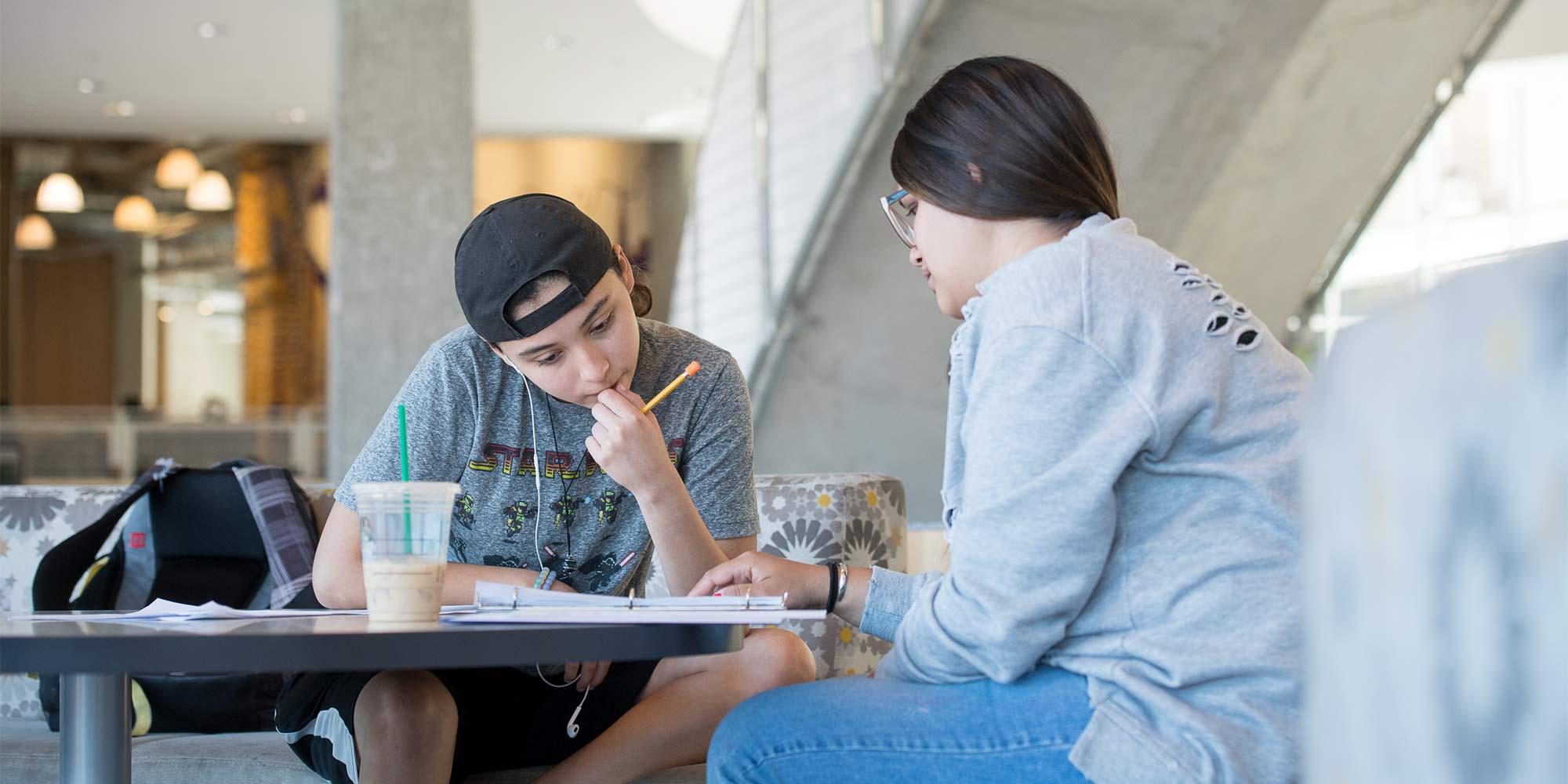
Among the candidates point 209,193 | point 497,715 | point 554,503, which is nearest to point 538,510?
point 554,503

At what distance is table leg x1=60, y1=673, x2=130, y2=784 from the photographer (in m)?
1.27

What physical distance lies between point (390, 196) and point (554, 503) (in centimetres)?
294

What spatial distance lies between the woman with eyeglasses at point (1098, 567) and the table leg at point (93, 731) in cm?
59

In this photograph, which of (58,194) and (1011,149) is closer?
(1011,149)

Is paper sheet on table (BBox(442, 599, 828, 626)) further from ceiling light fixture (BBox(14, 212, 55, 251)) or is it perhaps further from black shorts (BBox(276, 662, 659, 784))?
ceiling light fixture (BBox(14, 212, 55, 251))

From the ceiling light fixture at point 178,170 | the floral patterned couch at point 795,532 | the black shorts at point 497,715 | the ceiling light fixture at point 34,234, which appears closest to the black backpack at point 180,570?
the floral patterned couch at point 795,532

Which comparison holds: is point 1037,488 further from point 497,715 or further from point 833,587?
point 497,715

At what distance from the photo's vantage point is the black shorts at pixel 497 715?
1526mm

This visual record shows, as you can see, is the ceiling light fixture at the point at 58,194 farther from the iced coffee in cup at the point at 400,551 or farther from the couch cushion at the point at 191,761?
the iced coffee in cup at the point at 400,551

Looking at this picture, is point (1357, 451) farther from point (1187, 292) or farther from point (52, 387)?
point (52, 387)

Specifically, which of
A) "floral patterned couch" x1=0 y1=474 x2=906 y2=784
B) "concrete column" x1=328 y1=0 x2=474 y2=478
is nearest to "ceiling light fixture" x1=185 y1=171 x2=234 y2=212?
"concrete column" x1=328 y1=0 x2=474 y2=478

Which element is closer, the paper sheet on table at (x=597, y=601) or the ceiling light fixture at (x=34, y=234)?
the paper sheet on table at (x=597, y=601)

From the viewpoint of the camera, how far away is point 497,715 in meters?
1.66

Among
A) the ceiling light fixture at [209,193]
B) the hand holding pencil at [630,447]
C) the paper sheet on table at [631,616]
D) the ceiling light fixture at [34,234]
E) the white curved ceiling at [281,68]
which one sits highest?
the white curved ceiling at [281,68]
